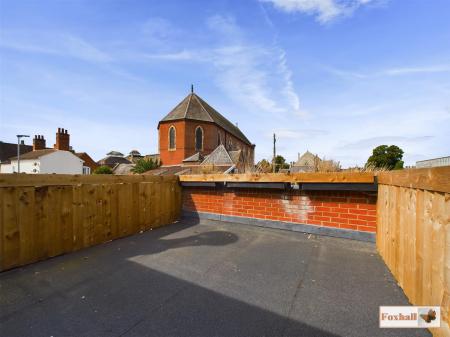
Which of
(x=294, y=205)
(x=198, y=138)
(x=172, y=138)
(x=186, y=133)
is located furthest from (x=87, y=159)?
(x=294, y=205)

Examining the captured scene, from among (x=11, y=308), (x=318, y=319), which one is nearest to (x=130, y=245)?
(x=11, y=308)

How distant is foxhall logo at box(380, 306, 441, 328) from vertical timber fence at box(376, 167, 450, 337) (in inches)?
2.0

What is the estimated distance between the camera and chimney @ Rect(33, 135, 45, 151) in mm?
33766

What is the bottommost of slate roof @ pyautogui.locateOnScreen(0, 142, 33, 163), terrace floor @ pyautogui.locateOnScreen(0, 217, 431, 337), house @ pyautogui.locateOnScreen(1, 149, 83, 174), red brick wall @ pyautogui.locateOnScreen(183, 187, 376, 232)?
terrace floor @ pyautogui.locateOnScreen(0, 217, 431, 337)

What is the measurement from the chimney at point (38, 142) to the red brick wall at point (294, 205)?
128ft

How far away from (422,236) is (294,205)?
2.81 metres

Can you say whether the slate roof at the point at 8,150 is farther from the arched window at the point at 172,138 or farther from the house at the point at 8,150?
the arched window at the point at 172,138

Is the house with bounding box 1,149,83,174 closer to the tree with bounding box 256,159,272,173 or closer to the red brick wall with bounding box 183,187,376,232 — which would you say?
the red brick wall with bounding box 183,187,376,232

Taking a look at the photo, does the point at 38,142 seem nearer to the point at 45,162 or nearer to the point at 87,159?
the point at 45,162

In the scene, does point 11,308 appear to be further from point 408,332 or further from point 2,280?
point 408,332

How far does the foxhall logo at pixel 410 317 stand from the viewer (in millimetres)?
1685

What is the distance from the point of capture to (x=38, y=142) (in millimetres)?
33875

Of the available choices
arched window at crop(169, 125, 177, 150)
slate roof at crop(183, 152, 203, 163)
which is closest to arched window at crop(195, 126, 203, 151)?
slate roof at crop(183, 152, 203, 163)

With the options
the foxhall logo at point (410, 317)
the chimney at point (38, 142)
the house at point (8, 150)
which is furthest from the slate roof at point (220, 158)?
the house at point (8, 150)
